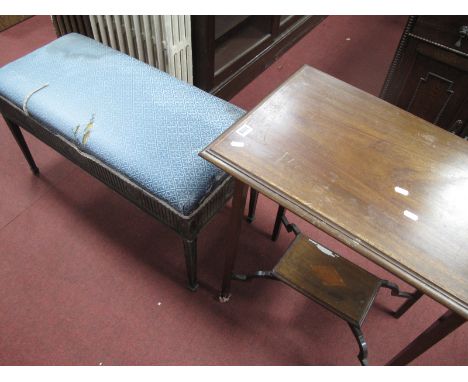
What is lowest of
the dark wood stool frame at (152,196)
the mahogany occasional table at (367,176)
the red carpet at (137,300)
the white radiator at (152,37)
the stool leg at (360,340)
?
the red carpet at (137,300)

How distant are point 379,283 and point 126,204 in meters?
1.10

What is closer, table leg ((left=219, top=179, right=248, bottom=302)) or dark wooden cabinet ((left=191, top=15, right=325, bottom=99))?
table leg ((left=219, top=179, right=248, bottom=302))

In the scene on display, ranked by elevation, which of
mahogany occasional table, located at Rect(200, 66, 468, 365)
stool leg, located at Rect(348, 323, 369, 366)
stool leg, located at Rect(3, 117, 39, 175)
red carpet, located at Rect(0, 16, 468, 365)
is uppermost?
mahogany occasional table, located at Rect(200, 66, 468, 365)

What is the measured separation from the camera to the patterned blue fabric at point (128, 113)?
107 centimetres

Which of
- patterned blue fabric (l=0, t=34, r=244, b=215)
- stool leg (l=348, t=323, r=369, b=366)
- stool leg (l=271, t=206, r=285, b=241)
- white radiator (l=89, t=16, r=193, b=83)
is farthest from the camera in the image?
white radiator (l=89, t=16, r=193, b=83)

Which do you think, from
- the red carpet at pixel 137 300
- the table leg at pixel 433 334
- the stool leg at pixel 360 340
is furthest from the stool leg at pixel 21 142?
the table leg at pixel 433 334

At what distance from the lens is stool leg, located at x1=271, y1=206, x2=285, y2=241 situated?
144cm

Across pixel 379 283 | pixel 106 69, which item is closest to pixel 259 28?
pixel 106 69

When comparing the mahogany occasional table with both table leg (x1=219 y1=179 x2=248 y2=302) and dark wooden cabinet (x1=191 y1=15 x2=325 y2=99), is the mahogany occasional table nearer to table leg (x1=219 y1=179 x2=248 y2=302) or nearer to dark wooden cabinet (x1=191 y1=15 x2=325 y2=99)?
table leg (x1=219 y1=179 x2=248 y2=302)

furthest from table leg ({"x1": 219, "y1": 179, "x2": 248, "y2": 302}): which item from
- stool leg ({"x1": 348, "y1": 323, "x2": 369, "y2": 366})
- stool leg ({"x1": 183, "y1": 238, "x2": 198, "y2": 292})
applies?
stool leg ({"x1": 348, "y1": 323, "x2": 369, "y2": 366})

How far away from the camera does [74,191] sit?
5.52 ft

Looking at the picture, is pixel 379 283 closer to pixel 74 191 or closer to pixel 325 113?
pixel 325 113

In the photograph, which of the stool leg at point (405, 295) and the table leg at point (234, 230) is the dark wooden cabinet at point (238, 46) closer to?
the table leg at point (234, 230)

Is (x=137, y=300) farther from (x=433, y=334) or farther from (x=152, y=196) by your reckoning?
(x=433, y=334)
